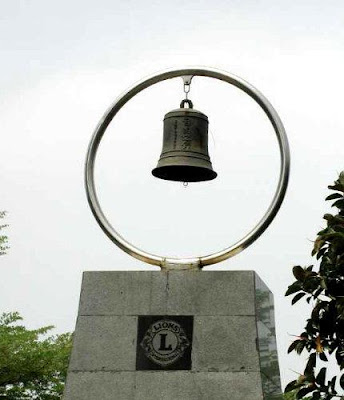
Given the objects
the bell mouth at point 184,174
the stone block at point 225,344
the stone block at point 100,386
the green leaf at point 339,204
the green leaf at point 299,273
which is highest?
the green leaf at point 339,204

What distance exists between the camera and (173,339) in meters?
7.70

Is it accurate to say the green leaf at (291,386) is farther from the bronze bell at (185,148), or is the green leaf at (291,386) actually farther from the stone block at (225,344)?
the bronze bell at (185,148)

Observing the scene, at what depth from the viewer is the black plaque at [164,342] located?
762cm

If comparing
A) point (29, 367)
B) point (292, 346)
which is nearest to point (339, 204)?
point (292, 346)

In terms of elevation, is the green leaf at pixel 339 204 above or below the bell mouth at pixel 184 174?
above

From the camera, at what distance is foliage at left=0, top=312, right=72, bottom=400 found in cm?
1605

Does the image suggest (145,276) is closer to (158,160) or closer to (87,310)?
(87,310)

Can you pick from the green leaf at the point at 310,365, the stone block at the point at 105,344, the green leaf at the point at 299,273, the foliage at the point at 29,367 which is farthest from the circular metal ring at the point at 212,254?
the foliage at the point at 29,367

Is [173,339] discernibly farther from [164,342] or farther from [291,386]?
[291,386]

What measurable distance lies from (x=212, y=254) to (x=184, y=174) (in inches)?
35.1

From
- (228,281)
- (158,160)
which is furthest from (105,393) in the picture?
(158,160)

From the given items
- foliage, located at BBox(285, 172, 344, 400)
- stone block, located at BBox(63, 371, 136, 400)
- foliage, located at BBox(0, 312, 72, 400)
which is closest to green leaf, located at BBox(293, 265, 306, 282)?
foliage, located at BBox(285, 172, 344, 400)

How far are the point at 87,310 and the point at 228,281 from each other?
46.6 inches

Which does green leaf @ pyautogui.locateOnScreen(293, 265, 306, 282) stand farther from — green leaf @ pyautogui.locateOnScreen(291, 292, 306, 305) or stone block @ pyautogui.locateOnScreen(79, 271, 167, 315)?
stone block @ pyautogui.locateOnScreen(79, 271, 167, 315)
